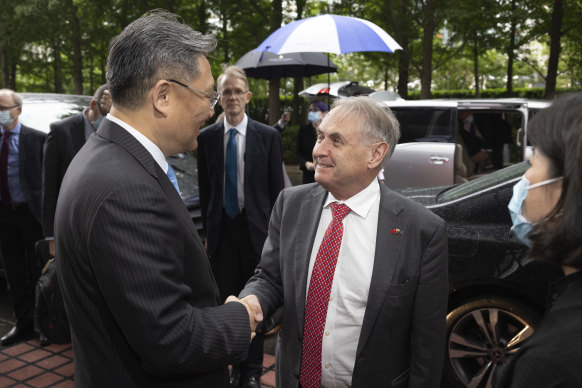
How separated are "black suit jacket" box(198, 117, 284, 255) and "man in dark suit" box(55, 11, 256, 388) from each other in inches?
94.6

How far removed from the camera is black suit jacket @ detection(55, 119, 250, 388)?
1.47 metres

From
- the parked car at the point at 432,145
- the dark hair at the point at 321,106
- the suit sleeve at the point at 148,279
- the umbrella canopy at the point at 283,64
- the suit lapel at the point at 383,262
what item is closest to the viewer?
the suit sleeve at the point at 148,279

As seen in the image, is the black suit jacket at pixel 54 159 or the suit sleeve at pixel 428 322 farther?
the black suit jacket at pixel 54 159

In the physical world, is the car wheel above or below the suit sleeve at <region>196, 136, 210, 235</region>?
below

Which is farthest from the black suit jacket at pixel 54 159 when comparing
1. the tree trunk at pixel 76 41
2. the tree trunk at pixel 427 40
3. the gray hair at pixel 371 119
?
the tree trunk at pixel 76 41

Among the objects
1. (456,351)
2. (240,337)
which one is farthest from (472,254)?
(240,337)

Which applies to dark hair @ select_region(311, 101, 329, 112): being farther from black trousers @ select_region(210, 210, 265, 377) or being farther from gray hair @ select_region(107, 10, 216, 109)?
gray hair @ select_region(107, 10, 216, 109)

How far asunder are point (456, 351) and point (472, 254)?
2.31ft

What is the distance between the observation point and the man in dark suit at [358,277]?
214cm

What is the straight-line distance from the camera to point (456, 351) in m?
3.75

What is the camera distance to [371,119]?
2.30 m

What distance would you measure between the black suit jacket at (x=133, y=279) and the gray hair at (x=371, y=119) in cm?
91

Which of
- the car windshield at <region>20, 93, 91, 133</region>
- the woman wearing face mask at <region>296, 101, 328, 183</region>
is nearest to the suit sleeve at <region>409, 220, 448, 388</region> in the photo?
the car windshield at <region>20, 93, 91, 133</region>

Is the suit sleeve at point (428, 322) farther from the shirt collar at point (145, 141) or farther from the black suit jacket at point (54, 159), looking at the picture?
the black suit jacket at point (54, 159)
